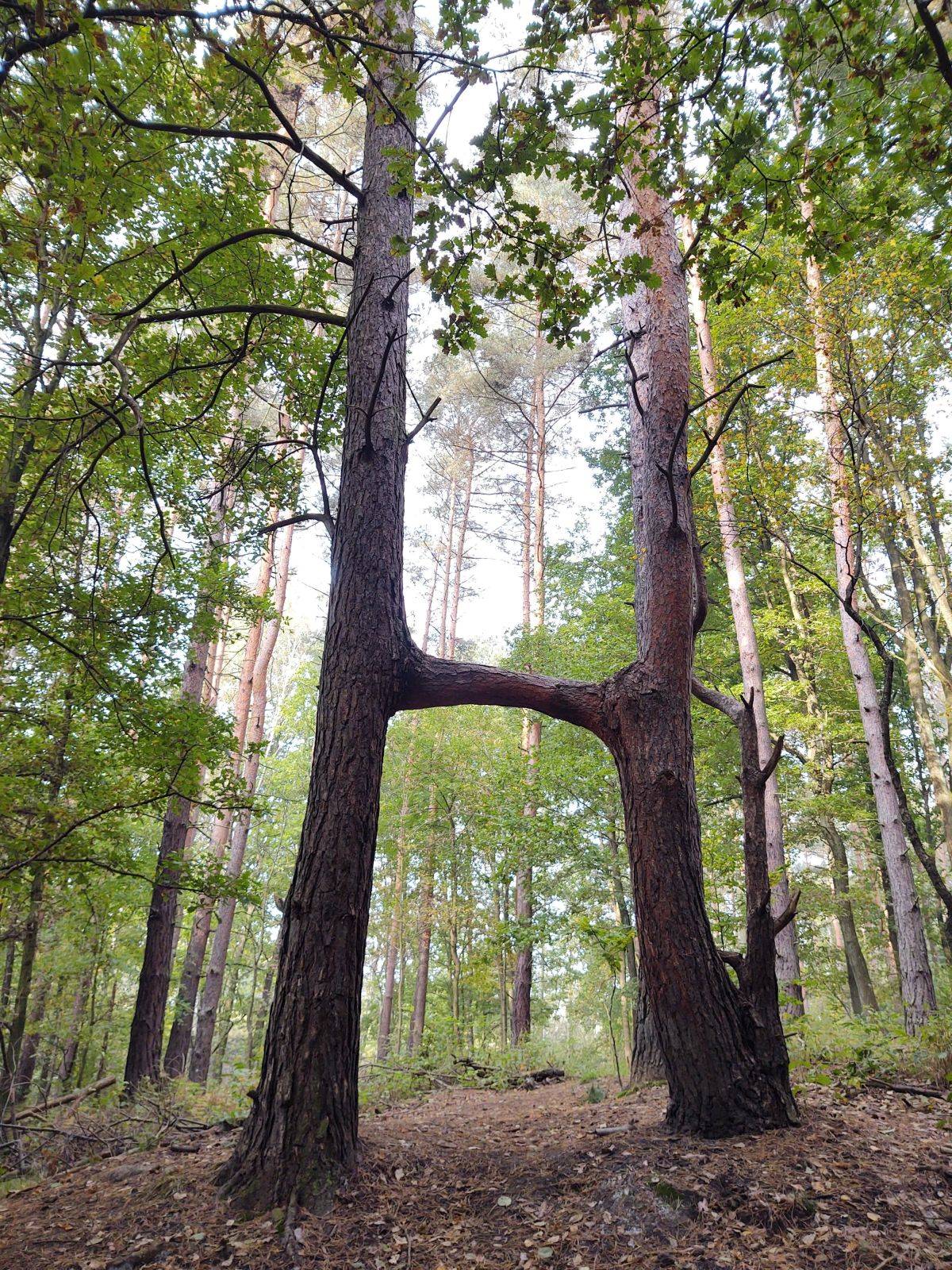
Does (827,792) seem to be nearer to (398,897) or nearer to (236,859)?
(398,897)

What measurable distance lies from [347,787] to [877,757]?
8522 mm

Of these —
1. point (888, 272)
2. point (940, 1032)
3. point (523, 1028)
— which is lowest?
point (523, 1028)

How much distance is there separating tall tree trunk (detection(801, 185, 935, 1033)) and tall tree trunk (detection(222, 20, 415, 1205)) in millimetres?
5363

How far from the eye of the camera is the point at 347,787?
11.1 ft

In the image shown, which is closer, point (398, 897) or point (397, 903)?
point (398, 897)

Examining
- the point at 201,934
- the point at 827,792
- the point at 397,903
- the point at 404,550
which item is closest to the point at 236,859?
the point at 201,934

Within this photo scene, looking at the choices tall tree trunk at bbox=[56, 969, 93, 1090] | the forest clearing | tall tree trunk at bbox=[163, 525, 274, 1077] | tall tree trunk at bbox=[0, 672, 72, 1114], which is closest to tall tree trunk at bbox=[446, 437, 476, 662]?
tall tree trunk at bbox=[163, 525, 274, 1077]

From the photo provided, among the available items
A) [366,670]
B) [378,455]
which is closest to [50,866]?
[366,670]

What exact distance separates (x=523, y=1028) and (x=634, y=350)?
11373 mm

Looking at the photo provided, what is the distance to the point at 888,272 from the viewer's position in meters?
7.70

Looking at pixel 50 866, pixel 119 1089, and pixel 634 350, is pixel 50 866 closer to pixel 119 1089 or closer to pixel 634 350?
pixel 119 1089

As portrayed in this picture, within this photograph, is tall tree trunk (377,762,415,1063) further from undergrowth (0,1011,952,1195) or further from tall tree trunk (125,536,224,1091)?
undergrowth (0,1011,952,1195)

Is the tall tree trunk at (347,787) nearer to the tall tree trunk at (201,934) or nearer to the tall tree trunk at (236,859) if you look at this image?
the tall tree trunk at (236,859)

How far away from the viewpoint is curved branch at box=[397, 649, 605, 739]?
12.1 feet
